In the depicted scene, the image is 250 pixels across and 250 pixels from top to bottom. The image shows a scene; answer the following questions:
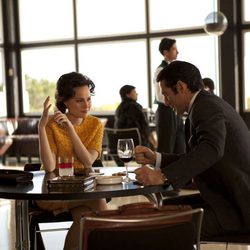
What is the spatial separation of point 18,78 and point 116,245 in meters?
10.3

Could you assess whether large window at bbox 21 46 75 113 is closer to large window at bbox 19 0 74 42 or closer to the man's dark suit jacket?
large window at bbox 19 0 74 42

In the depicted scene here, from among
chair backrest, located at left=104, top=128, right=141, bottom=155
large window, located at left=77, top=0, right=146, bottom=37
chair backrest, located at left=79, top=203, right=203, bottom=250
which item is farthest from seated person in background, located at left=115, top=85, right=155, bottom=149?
chair backrest, located at left=79, top=203, right=203, bottom=250

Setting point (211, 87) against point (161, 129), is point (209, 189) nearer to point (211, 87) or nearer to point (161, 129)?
point (161, 129)

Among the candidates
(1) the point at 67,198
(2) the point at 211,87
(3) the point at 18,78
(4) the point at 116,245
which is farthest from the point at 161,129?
(3) the point at 18,78


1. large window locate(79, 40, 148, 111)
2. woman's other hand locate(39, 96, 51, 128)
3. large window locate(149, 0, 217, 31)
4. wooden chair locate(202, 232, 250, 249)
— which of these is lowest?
wooden chair locate(202, 232, 250, 249)

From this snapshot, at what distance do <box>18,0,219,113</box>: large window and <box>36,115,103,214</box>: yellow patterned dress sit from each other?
22.8 feet

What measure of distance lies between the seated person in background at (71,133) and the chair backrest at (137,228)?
3.80 feet

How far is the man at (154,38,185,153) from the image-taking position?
19.0 ft

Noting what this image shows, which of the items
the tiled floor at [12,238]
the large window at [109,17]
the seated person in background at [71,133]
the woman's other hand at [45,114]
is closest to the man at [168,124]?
the tiled floor at [12,238]

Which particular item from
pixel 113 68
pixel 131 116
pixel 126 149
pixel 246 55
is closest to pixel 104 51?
pixel 113 68

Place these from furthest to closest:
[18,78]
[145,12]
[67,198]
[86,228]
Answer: [18,78]
[145,12]
[67,198]
[86,228]

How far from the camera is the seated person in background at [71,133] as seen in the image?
2.99 metres

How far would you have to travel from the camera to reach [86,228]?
1735mm

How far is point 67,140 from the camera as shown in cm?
316
